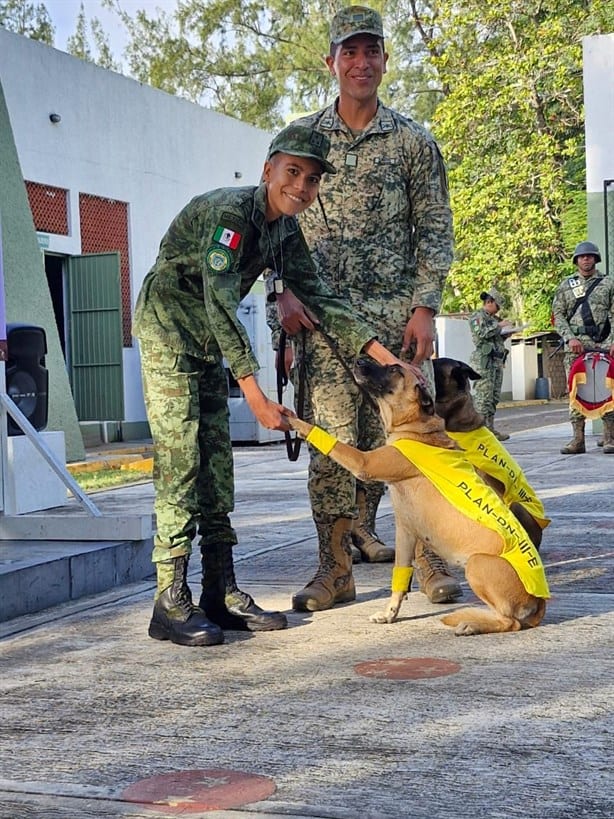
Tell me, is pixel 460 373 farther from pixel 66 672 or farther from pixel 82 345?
pixel 82 345

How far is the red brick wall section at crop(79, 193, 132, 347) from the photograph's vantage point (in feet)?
57.5

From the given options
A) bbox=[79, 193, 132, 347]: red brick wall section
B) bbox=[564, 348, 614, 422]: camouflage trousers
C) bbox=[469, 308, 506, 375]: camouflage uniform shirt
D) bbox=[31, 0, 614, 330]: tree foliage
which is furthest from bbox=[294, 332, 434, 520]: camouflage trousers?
bbox=[31, 0, 614, 330]: tree foliage

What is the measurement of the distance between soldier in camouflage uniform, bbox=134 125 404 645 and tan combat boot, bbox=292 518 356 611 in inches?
14.0

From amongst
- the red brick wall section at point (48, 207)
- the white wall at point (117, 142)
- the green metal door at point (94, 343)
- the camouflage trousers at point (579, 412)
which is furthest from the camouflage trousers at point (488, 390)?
the red brick wall section at point (48, 207)

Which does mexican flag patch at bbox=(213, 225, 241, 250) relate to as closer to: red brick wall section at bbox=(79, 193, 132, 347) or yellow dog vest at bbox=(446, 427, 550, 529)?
yellow dog vest at bbox=(446, 427, 550, 529)

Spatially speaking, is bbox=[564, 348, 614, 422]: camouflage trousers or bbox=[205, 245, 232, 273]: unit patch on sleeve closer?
bbox=[205, 245, 232, 273]: unit patch on sleeve

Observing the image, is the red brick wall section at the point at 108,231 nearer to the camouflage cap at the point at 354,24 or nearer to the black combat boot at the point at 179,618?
the camouflage cap at the point at 354,24

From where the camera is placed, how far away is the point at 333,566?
4.95 meters

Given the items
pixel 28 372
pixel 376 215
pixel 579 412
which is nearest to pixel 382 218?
pixel 376 215

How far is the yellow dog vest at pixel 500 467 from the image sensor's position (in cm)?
536

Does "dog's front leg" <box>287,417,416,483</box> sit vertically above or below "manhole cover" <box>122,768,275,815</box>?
above

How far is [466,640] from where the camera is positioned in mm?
4297

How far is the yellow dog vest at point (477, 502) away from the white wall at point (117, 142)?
41.5 ft

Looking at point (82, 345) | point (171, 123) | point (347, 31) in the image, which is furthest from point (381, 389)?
point (171, 123)
